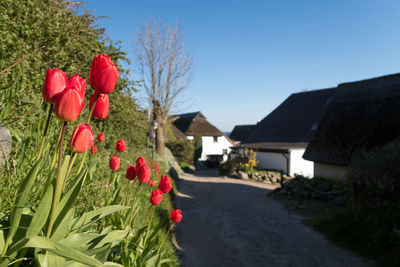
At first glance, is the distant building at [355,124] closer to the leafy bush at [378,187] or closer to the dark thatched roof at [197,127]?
the leafy bush at [378,187]

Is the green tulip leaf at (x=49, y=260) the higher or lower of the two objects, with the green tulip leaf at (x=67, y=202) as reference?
A: lower

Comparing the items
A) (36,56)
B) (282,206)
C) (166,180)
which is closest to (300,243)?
(282,206)

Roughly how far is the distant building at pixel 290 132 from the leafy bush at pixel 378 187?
507 inches

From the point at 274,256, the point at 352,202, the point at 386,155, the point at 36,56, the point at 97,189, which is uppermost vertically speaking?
the point at 36,56

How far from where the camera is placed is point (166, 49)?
18.4 meters

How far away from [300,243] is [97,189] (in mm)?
5534

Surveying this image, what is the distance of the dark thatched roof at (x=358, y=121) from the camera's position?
34.3ft

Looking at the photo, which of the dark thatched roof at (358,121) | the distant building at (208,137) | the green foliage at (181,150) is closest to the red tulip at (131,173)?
the dark thatched roof at (358,121)

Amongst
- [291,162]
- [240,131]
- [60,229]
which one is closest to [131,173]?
[60,229]

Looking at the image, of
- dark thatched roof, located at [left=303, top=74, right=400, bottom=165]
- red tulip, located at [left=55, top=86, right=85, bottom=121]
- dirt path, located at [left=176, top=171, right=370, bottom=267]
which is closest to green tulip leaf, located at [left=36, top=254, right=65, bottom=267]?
red tulip, located at [left=55, top=86, right=85, bottom=121]

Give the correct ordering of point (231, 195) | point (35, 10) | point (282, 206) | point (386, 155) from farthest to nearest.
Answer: point (231, 195), point (282, 206), point (386, 155), point (35, 10)

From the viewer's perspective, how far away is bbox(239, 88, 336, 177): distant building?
19906 mm

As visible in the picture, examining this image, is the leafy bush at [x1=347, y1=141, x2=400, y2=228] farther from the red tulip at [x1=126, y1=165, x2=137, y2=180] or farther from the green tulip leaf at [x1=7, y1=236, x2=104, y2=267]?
the green tulip leaf at [x1=7, y1=236, x2=104, y2=267]

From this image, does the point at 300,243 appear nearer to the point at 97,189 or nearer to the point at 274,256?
the point at 274,256
